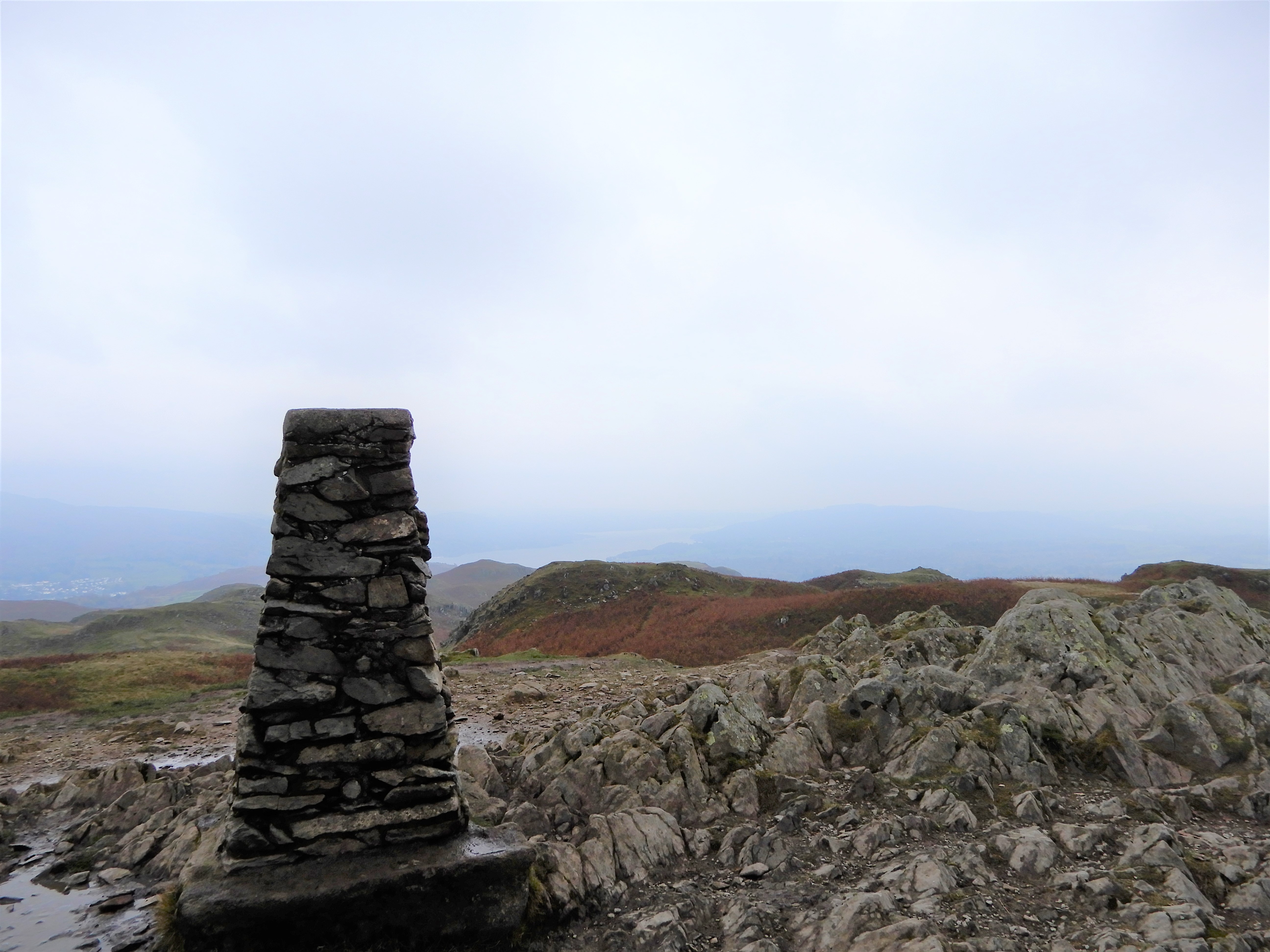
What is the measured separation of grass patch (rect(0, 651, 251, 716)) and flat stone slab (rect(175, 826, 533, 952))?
21.8 m

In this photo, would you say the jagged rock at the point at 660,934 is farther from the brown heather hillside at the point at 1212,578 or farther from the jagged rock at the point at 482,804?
the brown heather hillside at the point at 1212,578

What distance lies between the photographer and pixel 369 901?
6.49 m

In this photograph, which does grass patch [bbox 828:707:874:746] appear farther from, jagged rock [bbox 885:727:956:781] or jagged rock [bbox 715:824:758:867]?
jagged rock [bbox 715:824:758:867]

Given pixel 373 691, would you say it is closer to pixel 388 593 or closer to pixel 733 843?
pixel 388 593

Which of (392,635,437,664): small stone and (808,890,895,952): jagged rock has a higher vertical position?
(392,635,437,664): small stone

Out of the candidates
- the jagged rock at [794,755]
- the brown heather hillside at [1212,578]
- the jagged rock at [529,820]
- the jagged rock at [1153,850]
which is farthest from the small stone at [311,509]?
the brown heather hillside at [1212,578]

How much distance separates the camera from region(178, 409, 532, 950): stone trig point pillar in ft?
21.8

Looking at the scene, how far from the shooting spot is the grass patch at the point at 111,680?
2450 cm

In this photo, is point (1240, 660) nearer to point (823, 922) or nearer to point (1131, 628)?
point (1131, 628)

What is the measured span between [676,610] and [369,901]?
126 ft

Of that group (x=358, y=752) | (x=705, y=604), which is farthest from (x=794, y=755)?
(x=705, y=604)

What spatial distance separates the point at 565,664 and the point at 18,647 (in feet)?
203

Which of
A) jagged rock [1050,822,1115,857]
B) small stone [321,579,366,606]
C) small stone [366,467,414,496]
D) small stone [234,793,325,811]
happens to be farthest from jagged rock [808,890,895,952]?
small stone [366,467,414,496]

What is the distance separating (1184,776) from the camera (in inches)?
433
